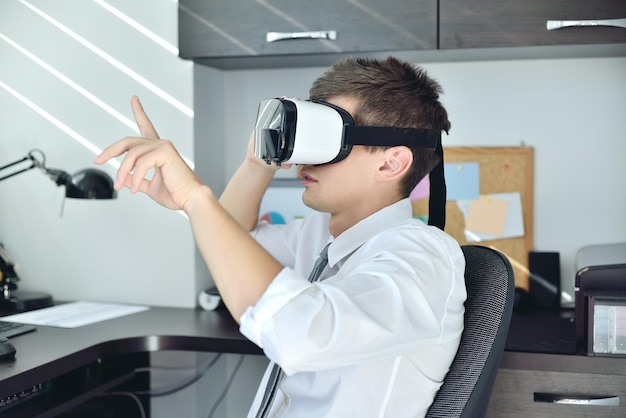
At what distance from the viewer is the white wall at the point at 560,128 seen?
2133 mm

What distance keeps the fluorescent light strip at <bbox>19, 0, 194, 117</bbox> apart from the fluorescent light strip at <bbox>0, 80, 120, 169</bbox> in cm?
24

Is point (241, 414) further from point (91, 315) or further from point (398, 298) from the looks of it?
point (398, 298)

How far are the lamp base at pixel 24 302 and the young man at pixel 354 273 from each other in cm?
106

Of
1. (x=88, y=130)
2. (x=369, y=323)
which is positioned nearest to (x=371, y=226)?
(x=369, y=323)

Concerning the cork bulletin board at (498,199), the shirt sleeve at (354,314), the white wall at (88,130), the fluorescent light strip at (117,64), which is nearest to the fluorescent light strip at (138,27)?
the white wall at (88,130)

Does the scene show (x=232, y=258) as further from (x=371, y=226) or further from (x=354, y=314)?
(x=371, y=226)

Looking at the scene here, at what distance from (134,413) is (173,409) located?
123 mm

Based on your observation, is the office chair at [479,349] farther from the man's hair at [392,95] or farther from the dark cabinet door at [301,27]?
the dark cabinet door at [301,27]

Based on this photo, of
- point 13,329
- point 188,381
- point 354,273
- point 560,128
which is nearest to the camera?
point 354,273

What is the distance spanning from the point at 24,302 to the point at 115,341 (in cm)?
51

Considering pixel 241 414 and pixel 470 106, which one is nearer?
pixel 470 106

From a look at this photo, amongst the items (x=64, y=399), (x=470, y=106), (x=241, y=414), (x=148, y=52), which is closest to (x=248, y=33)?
(x=148, y=52)

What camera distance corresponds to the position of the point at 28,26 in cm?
229

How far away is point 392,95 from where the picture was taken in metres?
1.28
